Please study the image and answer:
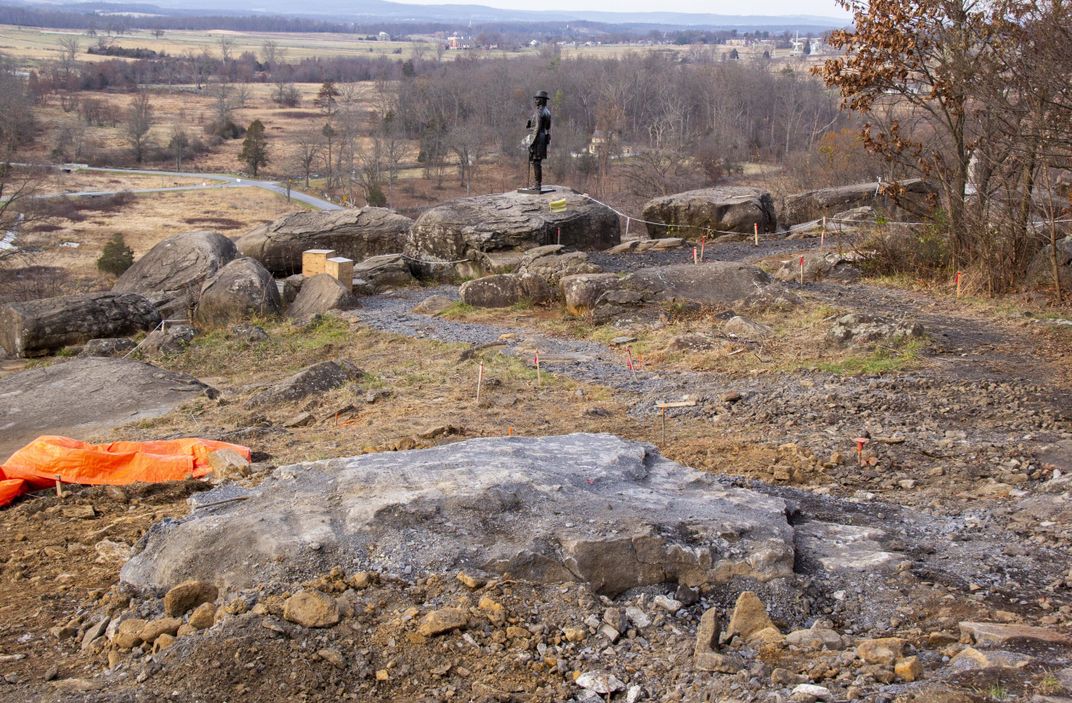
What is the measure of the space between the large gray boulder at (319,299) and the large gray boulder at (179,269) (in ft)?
6.61

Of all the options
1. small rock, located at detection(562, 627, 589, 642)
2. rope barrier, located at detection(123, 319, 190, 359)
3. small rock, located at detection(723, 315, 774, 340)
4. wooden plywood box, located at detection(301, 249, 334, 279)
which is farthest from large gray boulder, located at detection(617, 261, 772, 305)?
small rock, located at detection(562, 627, 589, 642)

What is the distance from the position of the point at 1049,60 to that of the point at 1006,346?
3375 mm

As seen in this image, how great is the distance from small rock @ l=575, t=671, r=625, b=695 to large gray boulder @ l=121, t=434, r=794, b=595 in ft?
2.27

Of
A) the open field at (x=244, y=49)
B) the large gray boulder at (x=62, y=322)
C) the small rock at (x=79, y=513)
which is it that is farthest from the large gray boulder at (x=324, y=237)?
the open field at (x=244, y=49)

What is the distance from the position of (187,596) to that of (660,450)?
411 cm

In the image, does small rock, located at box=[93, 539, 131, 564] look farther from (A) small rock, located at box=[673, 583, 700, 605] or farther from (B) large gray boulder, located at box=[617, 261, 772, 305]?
(B) large gray boulder, located at box=[617, 261, 772, 305]

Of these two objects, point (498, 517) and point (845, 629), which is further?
point (498, 517)

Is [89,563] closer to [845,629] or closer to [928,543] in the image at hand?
[845,629]

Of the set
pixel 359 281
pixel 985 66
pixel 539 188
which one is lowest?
pixel 359 281

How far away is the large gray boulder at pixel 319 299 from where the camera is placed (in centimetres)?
1520

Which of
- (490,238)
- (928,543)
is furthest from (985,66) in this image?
(928,543)

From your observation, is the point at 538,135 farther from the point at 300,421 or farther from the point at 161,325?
the point at 300,421

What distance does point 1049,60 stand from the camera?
11.6m

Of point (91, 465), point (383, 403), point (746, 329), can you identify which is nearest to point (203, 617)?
point (91, 465)
